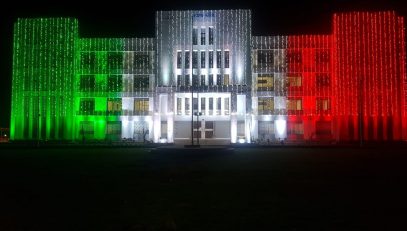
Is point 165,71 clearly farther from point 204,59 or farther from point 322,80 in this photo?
point 322,80

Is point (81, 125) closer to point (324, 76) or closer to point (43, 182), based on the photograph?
point (324, 76)

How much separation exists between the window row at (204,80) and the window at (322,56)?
12816 mm

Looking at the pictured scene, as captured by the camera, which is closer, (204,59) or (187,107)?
(187,107)

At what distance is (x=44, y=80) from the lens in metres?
62.8

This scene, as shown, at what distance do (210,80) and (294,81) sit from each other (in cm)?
1198

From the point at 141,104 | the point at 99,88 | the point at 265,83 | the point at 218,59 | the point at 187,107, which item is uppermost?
the point at 218,59

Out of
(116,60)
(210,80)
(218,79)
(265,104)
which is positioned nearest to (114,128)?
(116,60)

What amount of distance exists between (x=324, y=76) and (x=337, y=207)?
54426mm

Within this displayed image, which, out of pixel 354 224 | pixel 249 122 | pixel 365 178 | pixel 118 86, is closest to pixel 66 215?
pixel 354 224

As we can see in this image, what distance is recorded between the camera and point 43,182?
640 inches

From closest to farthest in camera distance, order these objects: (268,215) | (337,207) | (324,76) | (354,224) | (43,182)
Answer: (354,224)
(268,215)
(337,207)
(43,182)
(324,76)

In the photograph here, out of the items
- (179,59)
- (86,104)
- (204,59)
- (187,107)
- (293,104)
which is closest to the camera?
(187,107)

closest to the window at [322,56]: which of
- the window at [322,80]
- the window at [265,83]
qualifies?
the window at [322,80]

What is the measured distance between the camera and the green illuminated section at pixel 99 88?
64.6 metres
